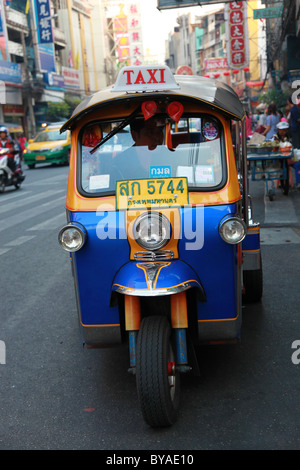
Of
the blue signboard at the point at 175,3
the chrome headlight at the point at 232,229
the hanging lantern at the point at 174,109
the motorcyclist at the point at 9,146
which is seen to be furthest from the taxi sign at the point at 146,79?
the blue signboard at the point at 175,3

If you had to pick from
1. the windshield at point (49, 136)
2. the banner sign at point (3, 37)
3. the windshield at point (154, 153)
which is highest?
the banner sign at point (3, 37)

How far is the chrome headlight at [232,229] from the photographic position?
3387 millimetres

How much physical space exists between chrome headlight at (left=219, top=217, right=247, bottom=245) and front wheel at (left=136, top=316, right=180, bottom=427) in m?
0.66

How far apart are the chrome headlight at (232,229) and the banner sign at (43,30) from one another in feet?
126

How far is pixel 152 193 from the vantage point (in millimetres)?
3561

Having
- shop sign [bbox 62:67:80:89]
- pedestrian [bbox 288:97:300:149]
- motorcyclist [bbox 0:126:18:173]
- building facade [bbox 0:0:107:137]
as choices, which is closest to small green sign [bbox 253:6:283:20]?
pedestrian [bbox 288:97:300:149]

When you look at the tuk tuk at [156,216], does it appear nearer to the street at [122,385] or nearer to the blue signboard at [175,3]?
the street at [122,385]

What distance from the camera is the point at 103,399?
3.60 m

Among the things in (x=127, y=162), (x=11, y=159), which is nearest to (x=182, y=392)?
(x=127, y=162)

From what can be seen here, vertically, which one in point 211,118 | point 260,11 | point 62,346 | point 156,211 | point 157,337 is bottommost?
point 62,346

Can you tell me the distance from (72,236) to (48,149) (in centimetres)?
2082

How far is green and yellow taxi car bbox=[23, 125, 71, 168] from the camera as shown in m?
23.6

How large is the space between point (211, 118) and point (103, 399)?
1959 millimetres
